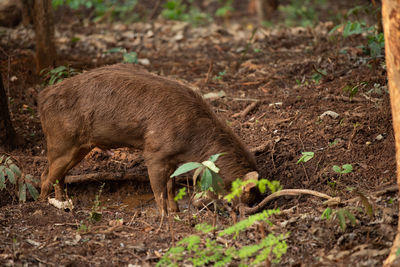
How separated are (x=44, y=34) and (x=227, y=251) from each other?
6.16 meters

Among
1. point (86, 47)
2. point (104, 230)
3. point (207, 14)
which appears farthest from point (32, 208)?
point (207, 14)

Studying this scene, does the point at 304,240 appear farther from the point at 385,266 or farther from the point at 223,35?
the point at 223,35

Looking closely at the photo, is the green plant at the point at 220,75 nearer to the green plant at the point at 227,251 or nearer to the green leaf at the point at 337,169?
the green leaf at the point at 337,169

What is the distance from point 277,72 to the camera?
9344 mm

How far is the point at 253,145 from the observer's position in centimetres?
720

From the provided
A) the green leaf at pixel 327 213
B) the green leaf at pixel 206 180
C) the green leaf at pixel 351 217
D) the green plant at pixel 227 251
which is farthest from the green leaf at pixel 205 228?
the green leaf at pixel 351 217

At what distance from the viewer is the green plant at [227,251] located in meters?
4.02

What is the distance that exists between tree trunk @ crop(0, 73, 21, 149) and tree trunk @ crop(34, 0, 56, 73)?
194 centimetres

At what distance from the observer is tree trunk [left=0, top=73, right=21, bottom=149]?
723 cm

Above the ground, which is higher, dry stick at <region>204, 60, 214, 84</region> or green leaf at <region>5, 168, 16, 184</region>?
dry stick at <region>204, 60, 214, 84</region>

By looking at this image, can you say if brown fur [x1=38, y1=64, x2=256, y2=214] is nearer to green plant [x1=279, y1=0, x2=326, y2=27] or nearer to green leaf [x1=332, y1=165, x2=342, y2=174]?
green leaf [x1=332, y1=165, x2=342, y2=174]

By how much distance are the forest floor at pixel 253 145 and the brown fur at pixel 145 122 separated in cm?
63

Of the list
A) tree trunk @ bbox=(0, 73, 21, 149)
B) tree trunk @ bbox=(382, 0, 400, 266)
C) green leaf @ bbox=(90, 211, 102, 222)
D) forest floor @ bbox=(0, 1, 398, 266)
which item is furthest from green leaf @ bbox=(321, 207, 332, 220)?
tree trunk @ bbox=(0, 73, 21, 149)

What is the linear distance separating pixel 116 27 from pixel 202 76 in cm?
474
